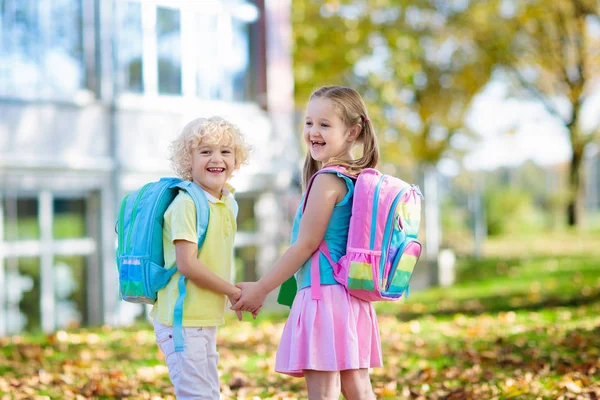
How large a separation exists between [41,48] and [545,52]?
13526 mm

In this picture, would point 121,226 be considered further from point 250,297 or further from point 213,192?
point 250,297

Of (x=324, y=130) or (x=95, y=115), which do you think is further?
(x=95, y=115)

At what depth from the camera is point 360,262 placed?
354 centimetres

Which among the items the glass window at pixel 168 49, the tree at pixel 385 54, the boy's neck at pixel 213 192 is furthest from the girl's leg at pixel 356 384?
the tree at pixel 385 54

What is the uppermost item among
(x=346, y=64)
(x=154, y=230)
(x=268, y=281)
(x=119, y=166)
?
(x=346, y=64)

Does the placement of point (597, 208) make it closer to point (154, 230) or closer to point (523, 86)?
point (523, 86)

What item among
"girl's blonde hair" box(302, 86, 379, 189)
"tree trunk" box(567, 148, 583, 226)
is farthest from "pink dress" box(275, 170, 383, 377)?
"tree trunk" box(567, 148, 583, 226)

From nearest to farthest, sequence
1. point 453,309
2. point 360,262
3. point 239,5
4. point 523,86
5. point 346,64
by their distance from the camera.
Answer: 1. point 360,262
2. point 453,309
3. point 239,5
4. point 346,64
5. point 523,86

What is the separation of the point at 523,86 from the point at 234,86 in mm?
11251

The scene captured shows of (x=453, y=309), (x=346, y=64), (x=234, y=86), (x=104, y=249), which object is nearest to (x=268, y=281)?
(x=453, y=309)

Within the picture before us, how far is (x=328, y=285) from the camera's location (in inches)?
143

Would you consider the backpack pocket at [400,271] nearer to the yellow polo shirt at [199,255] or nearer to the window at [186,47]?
the yellow polo shirt at [199,255]

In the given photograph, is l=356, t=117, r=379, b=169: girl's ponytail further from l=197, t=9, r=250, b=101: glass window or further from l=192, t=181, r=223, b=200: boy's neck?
l=197, t=9, r=250, b=101: glass window

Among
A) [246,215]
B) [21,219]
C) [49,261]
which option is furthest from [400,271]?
[246,215]
